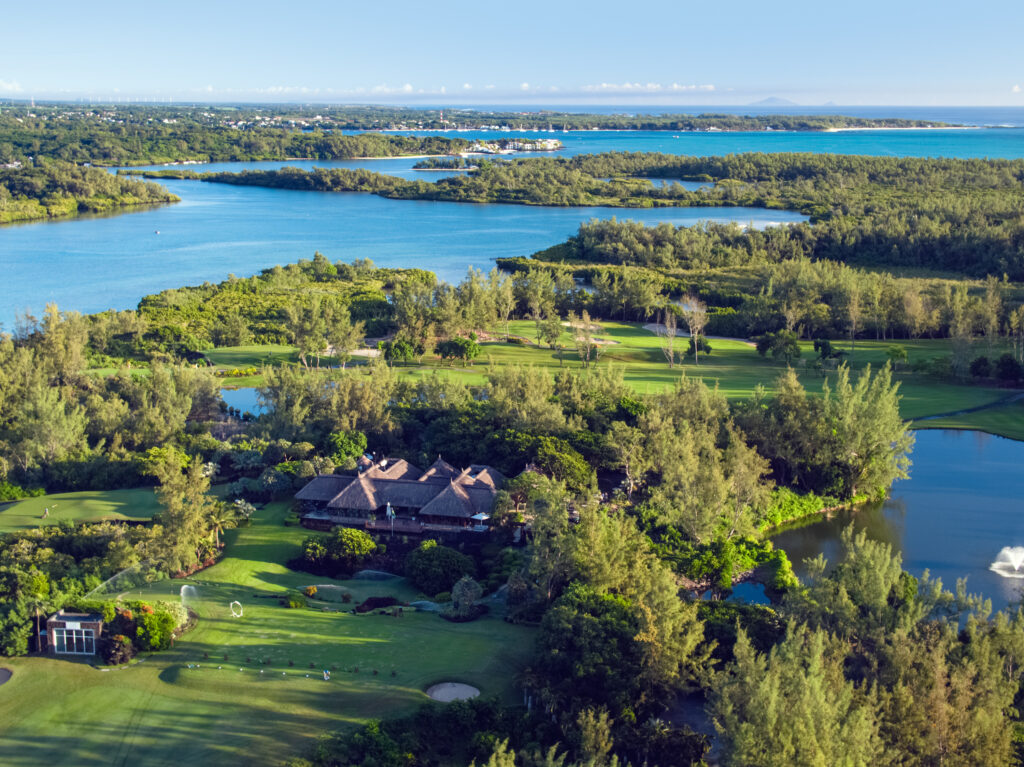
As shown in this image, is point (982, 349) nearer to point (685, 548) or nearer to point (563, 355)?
point (563, 355)

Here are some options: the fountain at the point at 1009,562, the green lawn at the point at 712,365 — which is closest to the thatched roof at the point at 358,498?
the green lawn at the point at 712,365

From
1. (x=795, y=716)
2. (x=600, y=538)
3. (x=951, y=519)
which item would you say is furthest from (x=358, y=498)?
(x=951, y=519)

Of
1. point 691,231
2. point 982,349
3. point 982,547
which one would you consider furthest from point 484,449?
point 691,231

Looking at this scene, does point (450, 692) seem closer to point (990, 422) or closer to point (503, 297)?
point (990, 422)

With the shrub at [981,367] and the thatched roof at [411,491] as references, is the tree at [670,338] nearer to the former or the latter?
the shrub at [981,367]

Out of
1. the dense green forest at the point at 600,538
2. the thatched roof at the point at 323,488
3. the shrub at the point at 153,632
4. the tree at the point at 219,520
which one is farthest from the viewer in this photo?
the thatched roof at the point at 323,488

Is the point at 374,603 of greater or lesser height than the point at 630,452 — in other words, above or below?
below
